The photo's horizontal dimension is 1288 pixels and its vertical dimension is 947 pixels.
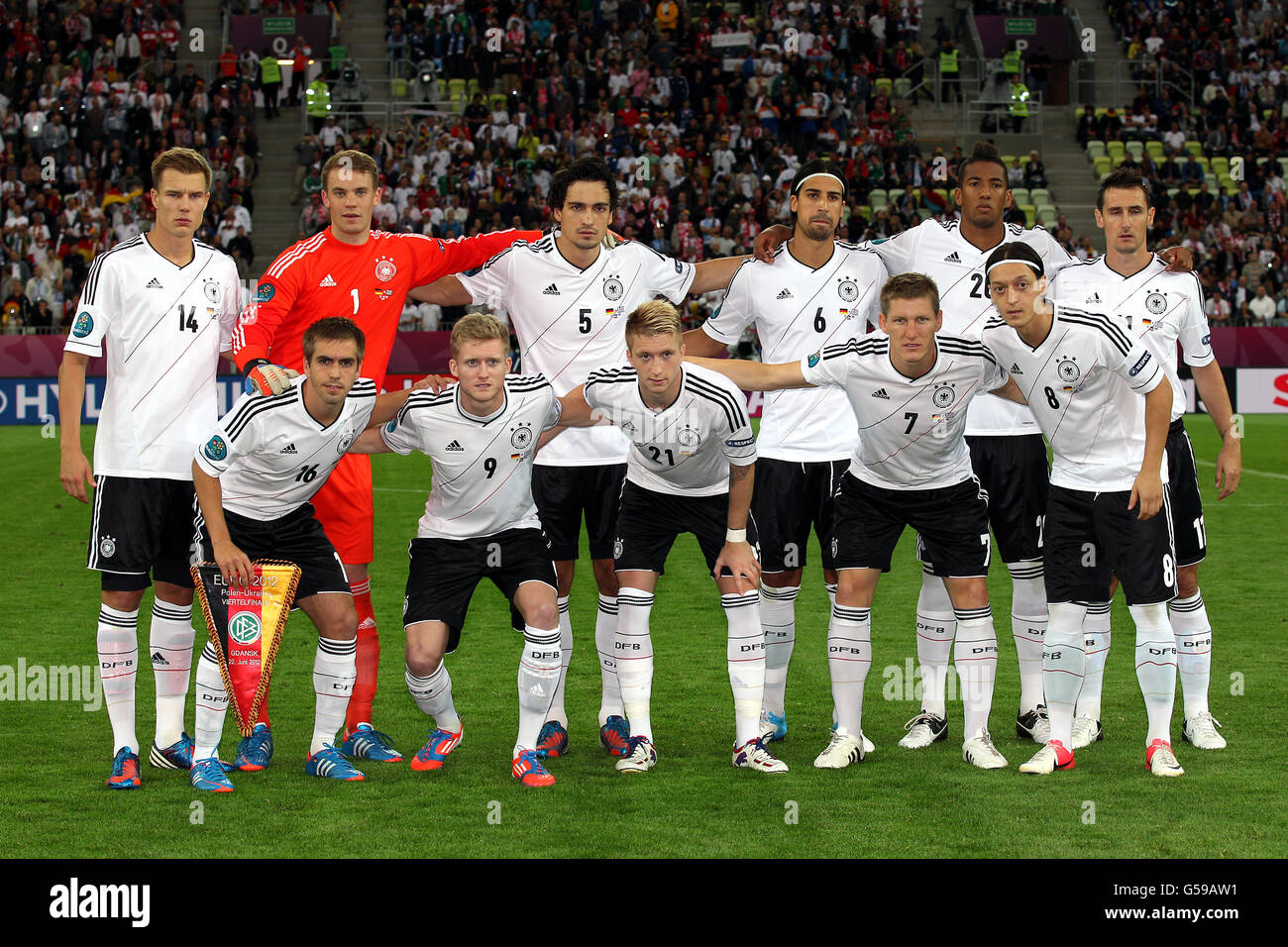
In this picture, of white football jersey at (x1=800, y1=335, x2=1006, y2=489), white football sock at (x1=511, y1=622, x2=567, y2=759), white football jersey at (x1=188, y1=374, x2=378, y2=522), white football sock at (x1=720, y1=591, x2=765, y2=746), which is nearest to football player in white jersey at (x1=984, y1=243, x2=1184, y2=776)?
white football jersey at (x1=800, y1=335, x2=1006, y2=489)

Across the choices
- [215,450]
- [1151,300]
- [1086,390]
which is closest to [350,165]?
[215,450]

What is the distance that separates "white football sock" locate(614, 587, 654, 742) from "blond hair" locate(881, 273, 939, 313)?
1.60 m

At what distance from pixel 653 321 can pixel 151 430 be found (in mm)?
2114

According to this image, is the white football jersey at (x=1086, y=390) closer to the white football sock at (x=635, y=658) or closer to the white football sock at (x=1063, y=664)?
the white football sock at (x=1063, y=664)

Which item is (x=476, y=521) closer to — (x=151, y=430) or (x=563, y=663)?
(x=563, y=663)

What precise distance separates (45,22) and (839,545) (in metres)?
29.5

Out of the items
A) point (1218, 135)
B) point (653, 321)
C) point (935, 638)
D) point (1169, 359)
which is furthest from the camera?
point (1218, 135)

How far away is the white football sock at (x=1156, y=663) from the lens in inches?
239

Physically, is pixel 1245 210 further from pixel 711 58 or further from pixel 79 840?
pixel 79 840

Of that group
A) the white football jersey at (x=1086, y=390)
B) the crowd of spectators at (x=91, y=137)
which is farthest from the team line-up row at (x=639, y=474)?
the crowd of spectators at (x=91, y=137)

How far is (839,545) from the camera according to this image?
6387mm

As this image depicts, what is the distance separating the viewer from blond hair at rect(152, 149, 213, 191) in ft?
20.1

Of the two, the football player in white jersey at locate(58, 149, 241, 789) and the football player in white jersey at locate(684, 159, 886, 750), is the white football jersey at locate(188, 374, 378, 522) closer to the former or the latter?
the football player in white jersey at locate(58, 149, 241, 789)

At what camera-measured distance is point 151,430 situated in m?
6.12
